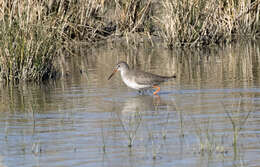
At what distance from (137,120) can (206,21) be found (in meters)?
9.83

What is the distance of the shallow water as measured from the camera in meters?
6.82

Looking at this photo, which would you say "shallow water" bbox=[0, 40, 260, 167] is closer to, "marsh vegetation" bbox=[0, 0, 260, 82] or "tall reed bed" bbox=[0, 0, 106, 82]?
"tall reed bed" bbox=[0, 0, 106, 82]

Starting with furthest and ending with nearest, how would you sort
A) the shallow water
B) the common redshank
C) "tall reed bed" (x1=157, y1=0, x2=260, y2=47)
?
1. "tall reed bed" (x1=157, y1=0, x2=260, y2=47)
2. the common redshank
3. the shallow water

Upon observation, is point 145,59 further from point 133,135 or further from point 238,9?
point 133,135

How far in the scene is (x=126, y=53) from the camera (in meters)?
18.0

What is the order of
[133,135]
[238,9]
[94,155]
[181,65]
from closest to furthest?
[94,155], [133,135], [181,65], [238,9]

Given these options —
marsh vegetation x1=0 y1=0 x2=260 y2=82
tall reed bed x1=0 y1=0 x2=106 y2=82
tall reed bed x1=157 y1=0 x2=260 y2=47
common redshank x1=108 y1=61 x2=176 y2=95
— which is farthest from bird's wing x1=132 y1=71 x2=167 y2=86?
tall reed bed x1=157 y1=0 x2=260 y2=47

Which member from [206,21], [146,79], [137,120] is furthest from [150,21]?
[137,120]

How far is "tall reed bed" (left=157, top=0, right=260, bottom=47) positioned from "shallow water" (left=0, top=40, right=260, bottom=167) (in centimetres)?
303

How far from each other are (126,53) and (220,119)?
966cm

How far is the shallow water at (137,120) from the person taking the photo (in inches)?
268

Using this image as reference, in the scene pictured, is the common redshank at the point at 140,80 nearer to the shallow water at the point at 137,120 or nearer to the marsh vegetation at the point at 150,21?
the shallow water at the point at 137,120

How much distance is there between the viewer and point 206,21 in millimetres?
17969

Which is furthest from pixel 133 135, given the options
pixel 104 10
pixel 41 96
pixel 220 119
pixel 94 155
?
pixel 104 10
